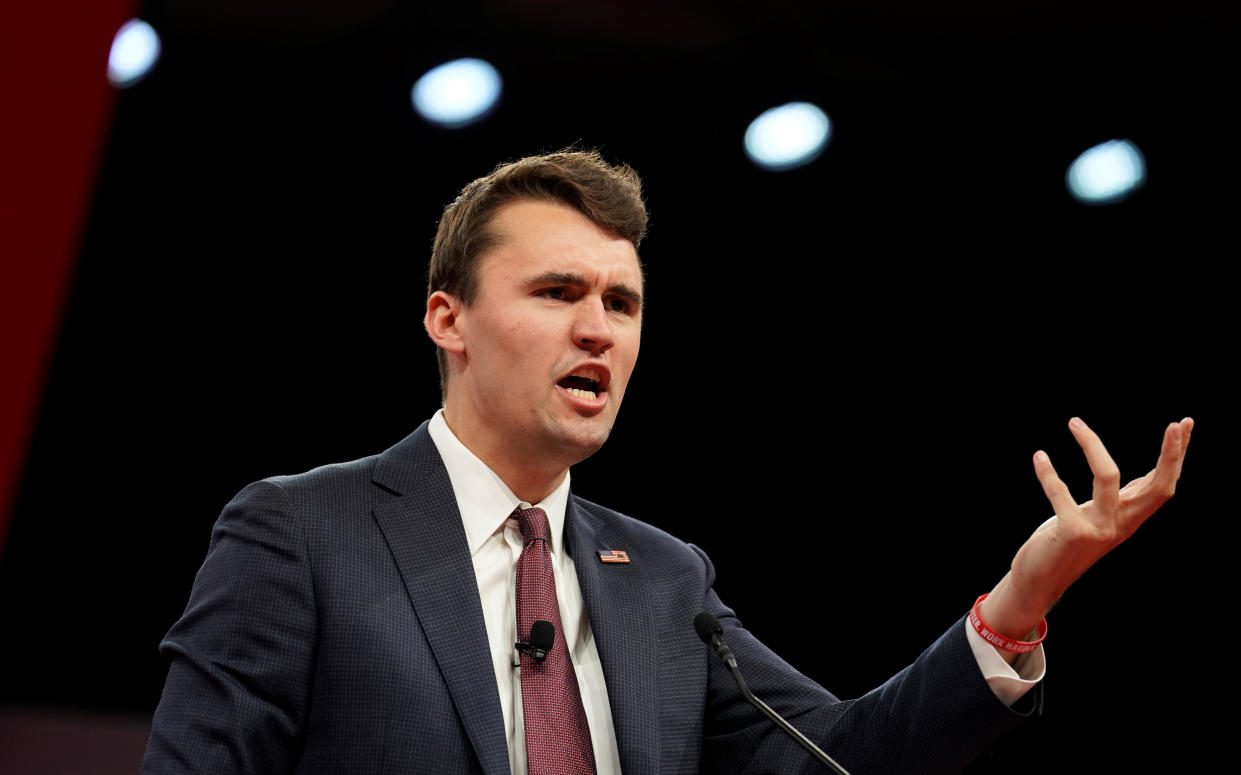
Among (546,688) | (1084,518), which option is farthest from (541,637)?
(1084,518)

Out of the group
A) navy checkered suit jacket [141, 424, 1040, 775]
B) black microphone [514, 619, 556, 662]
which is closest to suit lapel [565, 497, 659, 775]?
navy checkered suit jacket [141, 424, 1040, 775]

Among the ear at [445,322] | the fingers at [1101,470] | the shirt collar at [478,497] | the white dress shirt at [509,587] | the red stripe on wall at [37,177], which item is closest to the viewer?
the red stripe on wall at [37,177]

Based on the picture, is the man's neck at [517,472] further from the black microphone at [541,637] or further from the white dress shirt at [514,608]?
the black microphone at [541,637]

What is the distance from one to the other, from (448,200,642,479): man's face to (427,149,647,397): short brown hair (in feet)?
0.09

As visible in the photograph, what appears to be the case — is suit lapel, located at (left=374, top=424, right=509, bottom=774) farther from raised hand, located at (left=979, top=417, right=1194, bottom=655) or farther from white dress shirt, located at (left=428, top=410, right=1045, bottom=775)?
raised hand, located at (left=979, top=417, right=1194, bottom=655)

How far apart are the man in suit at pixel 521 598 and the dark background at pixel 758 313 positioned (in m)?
2.09

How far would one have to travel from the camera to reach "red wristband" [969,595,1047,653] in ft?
5.24

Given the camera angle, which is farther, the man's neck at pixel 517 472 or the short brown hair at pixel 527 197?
the short brown hair at pixel 527 197

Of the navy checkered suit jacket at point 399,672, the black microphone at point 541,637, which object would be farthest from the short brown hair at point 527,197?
the black microphone at point 541,637

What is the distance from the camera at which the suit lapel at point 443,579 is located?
1.61 m

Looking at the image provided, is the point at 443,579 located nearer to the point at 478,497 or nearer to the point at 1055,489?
the point at 478,497

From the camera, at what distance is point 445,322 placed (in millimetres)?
2090

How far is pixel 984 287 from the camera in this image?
4148 millimetres

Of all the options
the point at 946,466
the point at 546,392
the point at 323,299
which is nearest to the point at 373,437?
the point at 323,299
